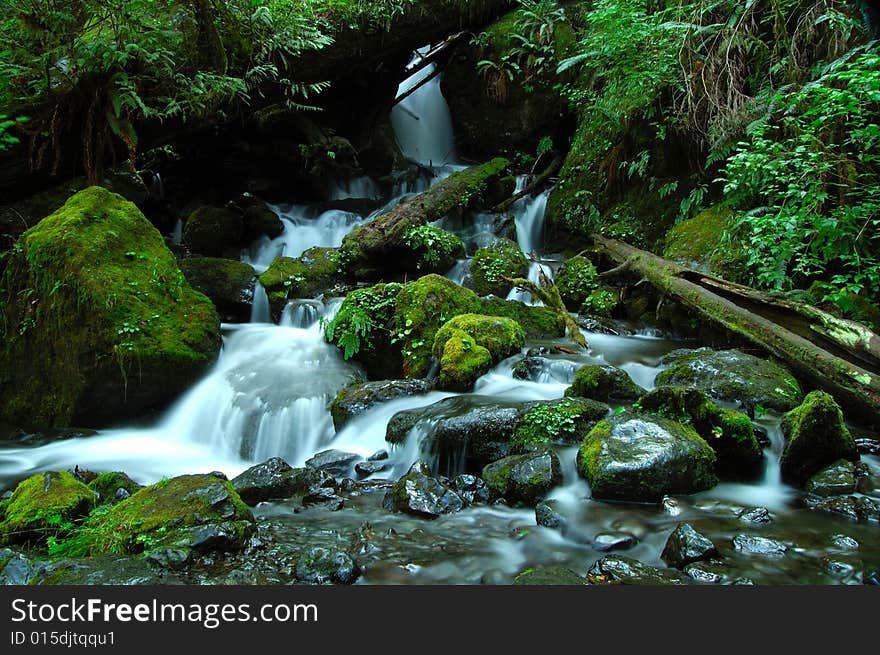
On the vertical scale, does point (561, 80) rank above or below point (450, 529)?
above

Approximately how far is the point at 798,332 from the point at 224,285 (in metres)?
8.01

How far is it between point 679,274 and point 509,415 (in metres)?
4.43

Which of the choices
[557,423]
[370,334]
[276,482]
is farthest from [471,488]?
[370,334]

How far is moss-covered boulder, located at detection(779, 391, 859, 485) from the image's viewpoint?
13.5 ft

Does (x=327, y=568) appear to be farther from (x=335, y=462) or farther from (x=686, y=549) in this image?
(x=686, y=549)

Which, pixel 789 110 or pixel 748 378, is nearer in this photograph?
pixel 748 378

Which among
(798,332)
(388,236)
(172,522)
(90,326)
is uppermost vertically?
(388,236)

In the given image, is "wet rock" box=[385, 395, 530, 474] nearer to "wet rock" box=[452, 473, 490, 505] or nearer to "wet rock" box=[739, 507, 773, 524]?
"wet rock" box=[452, 473, 490, 505]

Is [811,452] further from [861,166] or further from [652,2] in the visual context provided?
[652,2]

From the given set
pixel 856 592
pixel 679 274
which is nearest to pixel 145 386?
pixel 856 592

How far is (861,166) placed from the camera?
626cm

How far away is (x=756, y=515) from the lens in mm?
3740

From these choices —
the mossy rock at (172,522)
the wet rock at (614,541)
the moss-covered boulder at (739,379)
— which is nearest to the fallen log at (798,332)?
the moss-covered boulder at (739,379)

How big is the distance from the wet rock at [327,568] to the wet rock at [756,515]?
265 cm
